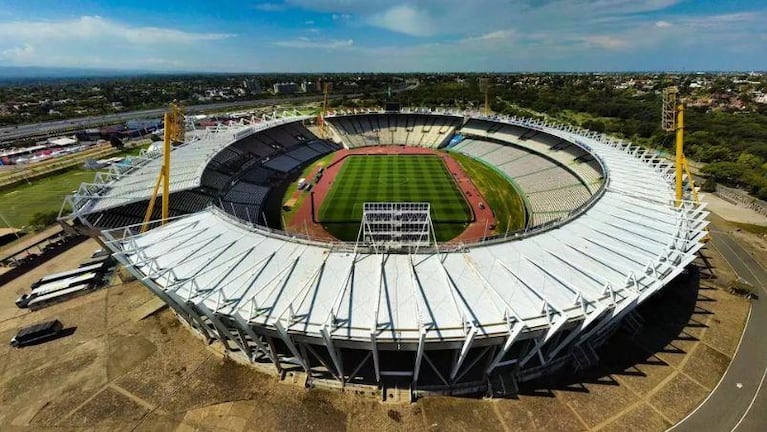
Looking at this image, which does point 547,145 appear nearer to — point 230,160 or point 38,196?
point 230,160

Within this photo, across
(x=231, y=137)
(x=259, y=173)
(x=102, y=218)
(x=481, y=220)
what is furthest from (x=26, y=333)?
(x=481, y=220)

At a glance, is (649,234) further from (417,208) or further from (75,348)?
(75,348)

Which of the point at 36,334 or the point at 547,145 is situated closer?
the point at 36,334

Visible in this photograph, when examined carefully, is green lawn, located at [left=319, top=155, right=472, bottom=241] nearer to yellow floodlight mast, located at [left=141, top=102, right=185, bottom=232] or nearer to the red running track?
the red running track

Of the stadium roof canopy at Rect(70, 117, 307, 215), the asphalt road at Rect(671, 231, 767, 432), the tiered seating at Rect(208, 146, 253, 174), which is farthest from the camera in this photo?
the tiered seating at Rect(208, 146, 253, 174)

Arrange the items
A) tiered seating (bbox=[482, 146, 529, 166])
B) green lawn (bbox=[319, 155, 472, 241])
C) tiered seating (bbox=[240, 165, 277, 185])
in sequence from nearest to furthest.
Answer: green lawn (bbox=[319, 155, 472, 241]), tiered seating (bbox=[240, 165, 277, 185]), tiered seating (bbox=[482, 146, 529, 166])

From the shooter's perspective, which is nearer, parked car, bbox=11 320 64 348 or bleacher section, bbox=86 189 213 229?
parked car, bbox=11 320 64 348

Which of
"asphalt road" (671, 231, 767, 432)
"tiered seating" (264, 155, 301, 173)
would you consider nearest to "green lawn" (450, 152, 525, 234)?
"asphalt road" (671, 231, 767, 432)

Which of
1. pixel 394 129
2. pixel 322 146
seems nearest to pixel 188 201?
pixel 322 146
